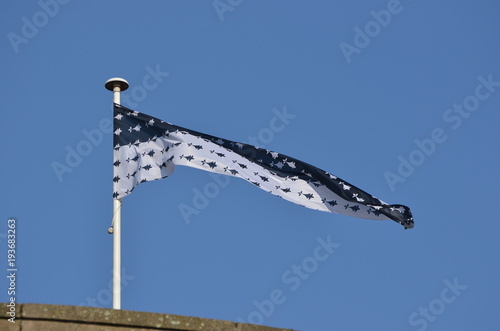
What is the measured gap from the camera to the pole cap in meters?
17.8

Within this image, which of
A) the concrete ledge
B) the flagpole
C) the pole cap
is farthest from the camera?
the pole cap

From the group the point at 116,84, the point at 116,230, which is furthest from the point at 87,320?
the point at 116,84

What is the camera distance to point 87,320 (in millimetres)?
13000

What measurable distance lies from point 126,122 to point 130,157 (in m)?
0.74

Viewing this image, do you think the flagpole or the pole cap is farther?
the pole cap

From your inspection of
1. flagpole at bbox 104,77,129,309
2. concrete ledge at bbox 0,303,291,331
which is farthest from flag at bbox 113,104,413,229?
concrete ledge at bbox 0,303,291,331

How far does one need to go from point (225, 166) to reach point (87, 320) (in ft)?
20.0

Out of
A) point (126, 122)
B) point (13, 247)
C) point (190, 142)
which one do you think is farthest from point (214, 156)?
point (13, 247)

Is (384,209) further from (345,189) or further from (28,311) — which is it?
(28,311)

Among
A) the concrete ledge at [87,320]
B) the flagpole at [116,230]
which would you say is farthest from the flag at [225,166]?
the concrete ledge at [87,320]

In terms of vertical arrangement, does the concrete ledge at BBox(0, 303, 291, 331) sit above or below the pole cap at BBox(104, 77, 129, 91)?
below

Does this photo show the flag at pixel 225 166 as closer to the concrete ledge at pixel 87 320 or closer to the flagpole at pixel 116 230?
the flagpole at pixel 116 230

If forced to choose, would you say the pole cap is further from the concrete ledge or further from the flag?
the concrete ledge

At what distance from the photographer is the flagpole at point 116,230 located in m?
15.1
